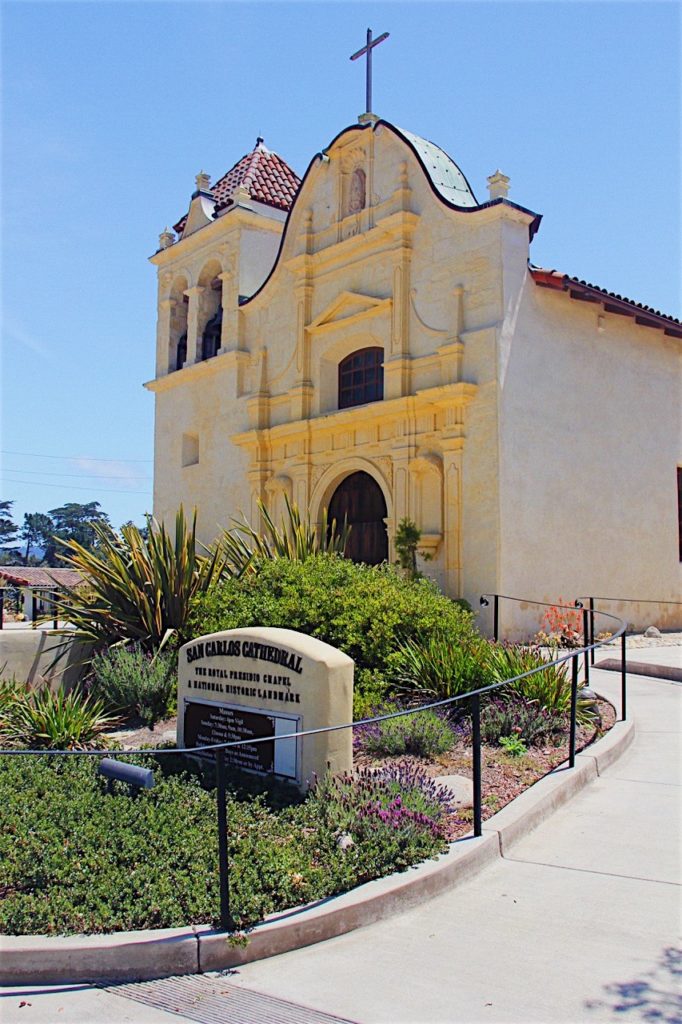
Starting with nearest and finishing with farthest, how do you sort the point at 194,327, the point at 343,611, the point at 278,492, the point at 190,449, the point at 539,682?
the point at 539,682
the point at 343,611
the point at 278,492
the point at 194,327
the point at 190,449

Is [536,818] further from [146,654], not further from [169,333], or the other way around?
[169,333]

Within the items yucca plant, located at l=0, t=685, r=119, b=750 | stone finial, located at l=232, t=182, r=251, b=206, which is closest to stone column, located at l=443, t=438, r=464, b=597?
yucca plant, located at l=0, t=685, r=119, b=750

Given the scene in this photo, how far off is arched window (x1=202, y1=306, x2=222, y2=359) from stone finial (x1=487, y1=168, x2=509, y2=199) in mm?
10054

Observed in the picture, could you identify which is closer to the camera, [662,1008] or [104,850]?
[662,1008]

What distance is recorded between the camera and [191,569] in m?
11.5

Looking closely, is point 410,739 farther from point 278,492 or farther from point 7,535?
point 7,535

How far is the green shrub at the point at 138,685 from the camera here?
9.57 meters

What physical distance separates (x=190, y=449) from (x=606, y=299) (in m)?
12.5

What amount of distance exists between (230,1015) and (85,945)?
0.83m

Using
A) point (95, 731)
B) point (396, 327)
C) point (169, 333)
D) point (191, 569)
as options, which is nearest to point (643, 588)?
point (396, 327)

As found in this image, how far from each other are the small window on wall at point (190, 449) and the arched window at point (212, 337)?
2305 millimetres

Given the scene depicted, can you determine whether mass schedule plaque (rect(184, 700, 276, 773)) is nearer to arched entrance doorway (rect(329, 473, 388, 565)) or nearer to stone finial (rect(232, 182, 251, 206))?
arched entrance doorway (rect(329, 473, 388, 565))

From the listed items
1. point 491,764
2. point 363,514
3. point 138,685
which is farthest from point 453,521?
point 491,764

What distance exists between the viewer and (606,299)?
18234 mm
